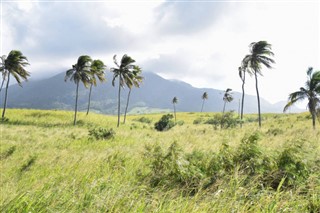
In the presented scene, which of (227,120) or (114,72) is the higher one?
(114,72)

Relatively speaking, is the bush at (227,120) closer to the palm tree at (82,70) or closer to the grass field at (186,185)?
the palm tree at (82,70)

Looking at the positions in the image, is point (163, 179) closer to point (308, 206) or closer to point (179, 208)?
point (179, 208)

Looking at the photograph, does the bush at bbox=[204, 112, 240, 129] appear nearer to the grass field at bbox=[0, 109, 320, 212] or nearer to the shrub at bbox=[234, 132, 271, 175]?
the grass field at bbox=[0, 109, 320, 212]

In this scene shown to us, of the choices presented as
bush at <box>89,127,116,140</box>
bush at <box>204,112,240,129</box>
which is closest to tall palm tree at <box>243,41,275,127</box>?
bush at <box>204,112,240,129</box>

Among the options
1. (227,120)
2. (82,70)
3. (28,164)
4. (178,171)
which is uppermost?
(82,70)

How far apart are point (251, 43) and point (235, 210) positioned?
36.7 metres

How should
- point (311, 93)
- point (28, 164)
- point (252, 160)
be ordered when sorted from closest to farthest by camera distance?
point (252, 160), point (28, 164), point (311, 93)

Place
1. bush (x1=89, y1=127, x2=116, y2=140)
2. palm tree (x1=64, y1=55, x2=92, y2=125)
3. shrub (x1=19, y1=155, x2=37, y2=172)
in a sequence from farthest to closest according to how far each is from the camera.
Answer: palm tree (x1=64, y1=55, x2=92, y2=125)
bush (x1=89, y1=127, x2=116, y2=140)
shrub (x1=19, y1=155, x2=37, y2=172)

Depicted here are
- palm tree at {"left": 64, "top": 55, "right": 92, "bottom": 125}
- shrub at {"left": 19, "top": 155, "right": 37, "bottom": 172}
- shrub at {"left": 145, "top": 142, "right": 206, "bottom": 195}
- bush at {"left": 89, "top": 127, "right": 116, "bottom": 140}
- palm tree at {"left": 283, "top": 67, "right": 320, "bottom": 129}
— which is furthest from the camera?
palm tree at {"left": 64, "top": 55, "right": 92, "bottom": 125}

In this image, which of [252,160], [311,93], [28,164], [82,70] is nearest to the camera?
[252,160]

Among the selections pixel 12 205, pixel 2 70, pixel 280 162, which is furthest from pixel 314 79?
pixel 2 70

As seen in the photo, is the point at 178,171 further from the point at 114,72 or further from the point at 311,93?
the point at 114,72

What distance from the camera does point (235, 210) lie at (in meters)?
3.39

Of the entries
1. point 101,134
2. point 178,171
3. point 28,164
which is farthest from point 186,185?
point 101,134
